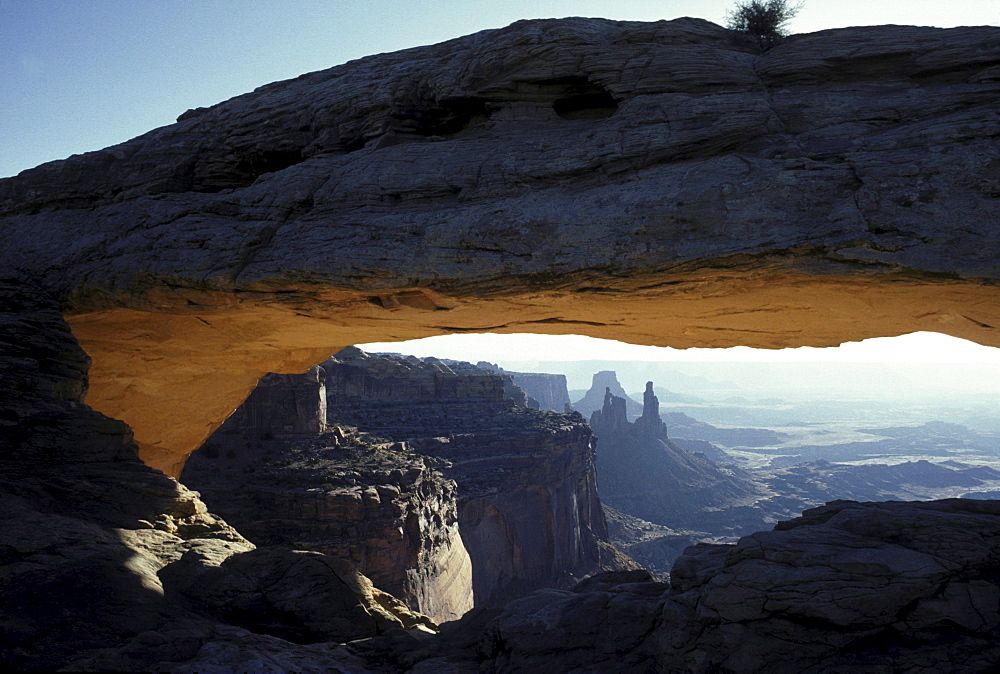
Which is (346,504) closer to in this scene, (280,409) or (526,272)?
(280,409)

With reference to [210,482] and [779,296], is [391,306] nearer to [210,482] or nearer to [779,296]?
[779,296]

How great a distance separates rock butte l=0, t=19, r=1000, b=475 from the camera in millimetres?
8922

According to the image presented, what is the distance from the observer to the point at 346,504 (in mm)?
32531

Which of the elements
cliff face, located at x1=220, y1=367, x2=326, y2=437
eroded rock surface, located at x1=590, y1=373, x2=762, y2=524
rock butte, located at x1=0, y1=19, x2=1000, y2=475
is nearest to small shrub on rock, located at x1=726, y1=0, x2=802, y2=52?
rock butte, located at x1=0, y1=19, x2=1000, y2=475

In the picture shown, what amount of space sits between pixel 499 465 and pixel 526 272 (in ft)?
190

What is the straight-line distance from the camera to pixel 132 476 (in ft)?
37.3

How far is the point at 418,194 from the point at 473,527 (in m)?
52.5

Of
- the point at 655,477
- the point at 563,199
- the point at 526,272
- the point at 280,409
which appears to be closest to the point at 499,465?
the point at 280,409

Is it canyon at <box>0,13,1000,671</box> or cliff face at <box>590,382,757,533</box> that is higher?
canyon at <box>0,13,1000,671</box>

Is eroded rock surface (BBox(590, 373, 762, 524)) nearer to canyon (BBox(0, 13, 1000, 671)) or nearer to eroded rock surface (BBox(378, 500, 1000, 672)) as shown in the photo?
canyon (BBox(0, 13, 1000, 671))

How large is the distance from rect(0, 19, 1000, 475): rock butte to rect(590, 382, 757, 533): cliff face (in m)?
107

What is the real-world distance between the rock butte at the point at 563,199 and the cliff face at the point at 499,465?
156 feet

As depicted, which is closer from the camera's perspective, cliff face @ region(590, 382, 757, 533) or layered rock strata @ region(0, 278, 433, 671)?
layered rock strata @ region(0, 278, 433, 671)

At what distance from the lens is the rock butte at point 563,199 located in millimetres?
8922
